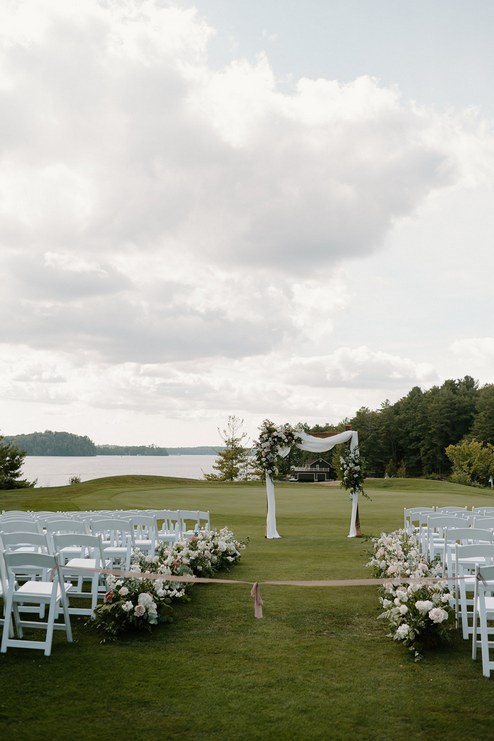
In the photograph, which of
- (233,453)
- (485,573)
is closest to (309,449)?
(485,573)

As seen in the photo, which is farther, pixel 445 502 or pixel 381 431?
pixel 381 431

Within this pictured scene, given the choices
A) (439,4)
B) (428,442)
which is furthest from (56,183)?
(428,442)

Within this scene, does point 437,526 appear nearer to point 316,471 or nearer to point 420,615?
point 420,615

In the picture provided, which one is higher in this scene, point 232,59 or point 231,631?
point 232,59

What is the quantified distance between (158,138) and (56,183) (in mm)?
3491

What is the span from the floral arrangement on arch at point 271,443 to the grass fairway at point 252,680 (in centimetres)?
794

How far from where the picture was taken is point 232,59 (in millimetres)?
14375

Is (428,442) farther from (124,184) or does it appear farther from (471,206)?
(124,184)

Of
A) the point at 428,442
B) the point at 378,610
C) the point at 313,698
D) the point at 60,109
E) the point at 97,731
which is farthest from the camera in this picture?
the point at 428,442

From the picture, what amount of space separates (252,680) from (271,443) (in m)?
11.9

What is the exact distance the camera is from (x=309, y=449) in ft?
61.6

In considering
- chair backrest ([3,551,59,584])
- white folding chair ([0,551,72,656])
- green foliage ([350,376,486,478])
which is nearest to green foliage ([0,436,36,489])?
white folding chair ([0,551,72,656])

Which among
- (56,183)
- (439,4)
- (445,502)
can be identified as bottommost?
(445,502)

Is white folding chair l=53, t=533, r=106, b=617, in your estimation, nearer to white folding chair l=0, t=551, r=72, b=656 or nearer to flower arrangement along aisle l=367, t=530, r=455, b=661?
white folding chair l=0, t=551, r=72, b=656
